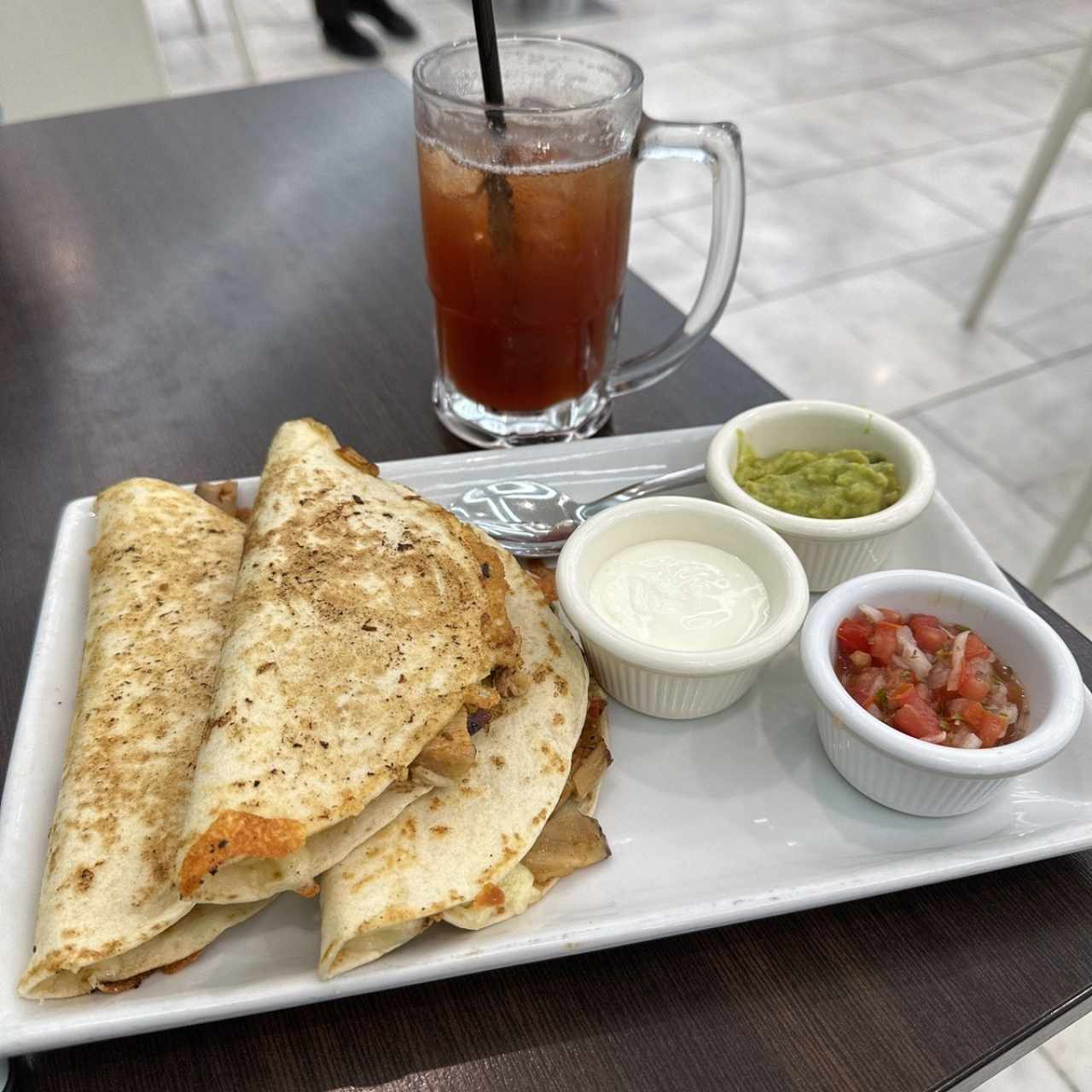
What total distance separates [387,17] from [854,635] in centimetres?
683

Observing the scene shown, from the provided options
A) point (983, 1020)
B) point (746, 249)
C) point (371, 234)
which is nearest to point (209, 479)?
point (371, 234)

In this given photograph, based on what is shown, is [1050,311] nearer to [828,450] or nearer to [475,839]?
[828,450]

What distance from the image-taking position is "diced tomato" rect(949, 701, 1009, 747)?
1198 millimetres

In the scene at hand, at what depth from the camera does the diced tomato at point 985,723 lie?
1198mm

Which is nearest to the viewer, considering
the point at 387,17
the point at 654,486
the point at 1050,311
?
the point at 654,486

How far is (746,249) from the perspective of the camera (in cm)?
465

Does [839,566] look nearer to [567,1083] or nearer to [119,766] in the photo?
[567,1083]

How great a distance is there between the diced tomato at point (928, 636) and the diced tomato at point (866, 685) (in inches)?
3.0

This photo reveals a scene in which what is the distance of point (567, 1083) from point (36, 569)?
116 cm

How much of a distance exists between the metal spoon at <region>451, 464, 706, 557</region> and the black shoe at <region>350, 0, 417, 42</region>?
20.6 ft

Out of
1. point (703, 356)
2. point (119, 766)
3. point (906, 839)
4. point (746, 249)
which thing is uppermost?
point (119, 766)

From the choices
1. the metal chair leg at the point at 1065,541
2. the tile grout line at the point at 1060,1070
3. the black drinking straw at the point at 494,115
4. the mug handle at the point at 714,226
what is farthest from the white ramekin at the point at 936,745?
the metal chair leg at the point at 1065,541

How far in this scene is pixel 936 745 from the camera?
1169mm

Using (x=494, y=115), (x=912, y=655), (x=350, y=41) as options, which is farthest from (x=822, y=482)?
(x=350, y=41)
